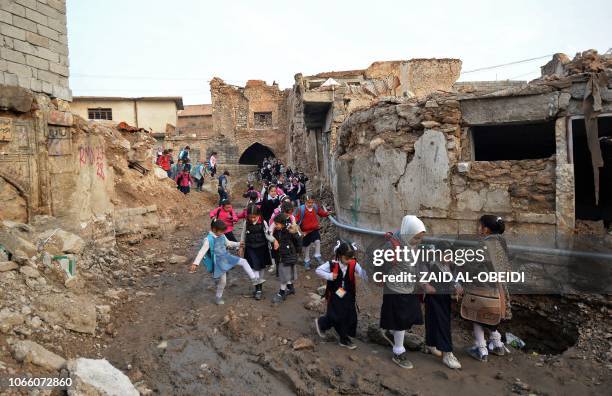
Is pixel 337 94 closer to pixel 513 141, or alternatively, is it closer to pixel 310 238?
pixel 513 141

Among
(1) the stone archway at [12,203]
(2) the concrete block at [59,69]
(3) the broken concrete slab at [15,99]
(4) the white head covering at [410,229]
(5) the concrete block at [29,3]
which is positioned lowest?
(4) the white head covering at [410,229]

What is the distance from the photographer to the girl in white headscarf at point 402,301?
12.7ft

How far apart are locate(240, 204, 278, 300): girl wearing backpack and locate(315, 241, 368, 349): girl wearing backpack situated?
1701 millimetres

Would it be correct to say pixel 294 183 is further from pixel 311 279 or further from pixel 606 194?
pixel 606 194

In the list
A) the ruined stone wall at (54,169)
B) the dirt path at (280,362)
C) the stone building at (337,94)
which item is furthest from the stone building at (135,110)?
the dirt path at (280,362)

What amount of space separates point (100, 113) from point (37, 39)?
21839 millimetres

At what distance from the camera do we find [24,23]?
5664 mm

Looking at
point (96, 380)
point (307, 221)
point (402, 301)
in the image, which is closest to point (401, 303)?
point (402, 301)

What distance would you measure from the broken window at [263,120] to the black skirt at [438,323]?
85.6ft

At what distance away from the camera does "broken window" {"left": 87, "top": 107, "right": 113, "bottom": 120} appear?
82.6 ft

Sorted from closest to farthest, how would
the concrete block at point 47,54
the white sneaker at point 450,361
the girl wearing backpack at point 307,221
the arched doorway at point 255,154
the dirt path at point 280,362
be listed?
1. the dirt path at point 280,362
2. the white sneaker at point 450,361
3. the concrete block at point 47,54
4. the girl wearing backpack at point 307,221
5. the arched doorway at point 255,154

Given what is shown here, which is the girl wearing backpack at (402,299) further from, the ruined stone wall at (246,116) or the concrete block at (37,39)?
the ruined stone wall at (246,116)

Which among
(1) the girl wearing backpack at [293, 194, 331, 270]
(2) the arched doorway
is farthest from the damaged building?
(2) the arched doorway

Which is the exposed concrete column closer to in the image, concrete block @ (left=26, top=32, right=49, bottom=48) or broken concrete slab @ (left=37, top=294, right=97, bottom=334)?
broken concrete slab @ (left=37, top=294, right=97, bottom=334)
